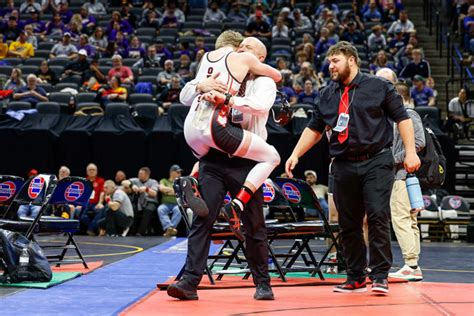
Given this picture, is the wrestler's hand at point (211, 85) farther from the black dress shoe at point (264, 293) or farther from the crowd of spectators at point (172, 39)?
the crowd of spectators at point (172, 39)

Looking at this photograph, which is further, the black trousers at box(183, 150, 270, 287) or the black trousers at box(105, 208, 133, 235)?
the black trousers at box(105, 208, 133, 235)

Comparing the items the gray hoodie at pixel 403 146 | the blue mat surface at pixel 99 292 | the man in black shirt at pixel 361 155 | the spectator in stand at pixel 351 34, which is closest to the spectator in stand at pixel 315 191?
the blue mat surface at pixel 99 292

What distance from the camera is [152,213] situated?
16.2 metres

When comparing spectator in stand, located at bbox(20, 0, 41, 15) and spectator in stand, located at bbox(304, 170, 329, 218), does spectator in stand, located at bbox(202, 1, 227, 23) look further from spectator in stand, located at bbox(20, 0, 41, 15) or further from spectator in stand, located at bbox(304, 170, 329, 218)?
spectator in stand, located at bbox(304, 170, 329, 218)

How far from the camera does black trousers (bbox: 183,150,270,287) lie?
21.6 ft

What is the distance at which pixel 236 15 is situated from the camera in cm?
2244

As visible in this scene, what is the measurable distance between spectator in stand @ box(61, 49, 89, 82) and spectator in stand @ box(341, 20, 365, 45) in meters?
5.58

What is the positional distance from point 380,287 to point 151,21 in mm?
16462

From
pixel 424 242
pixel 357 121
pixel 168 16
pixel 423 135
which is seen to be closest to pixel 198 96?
pixel 357 121

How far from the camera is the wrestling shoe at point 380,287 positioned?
269 inches

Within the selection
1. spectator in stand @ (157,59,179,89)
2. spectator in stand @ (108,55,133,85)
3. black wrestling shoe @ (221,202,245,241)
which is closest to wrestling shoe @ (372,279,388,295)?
black wrestling shoe @ (221,202,245,241)

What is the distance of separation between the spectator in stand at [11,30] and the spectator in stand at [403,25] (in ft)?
28.1

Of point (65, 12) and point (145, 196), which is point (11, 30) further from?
point (145, 196)

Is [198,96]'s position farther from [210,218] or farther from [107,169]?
[107,169]
